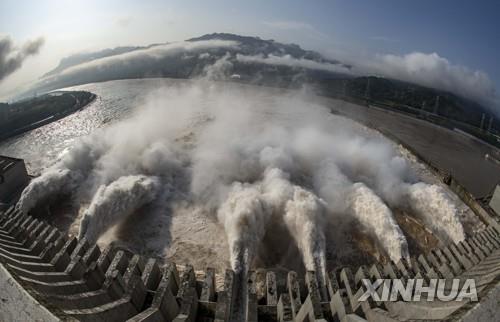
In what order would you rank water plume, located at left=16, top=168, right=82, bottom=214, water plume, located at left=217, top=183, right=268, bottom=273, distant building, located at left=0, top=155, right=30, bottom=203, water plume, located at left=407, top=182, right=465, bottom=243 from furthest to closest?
distant building, located at left=0, top=155, right=30, bottom=203 → water plume, located at left=16, top=168, right=82, bottom=214 → water plume, located at left=407, top=182, right=465, bottom=243 → water plume, located at left=217, top=183, right=268, bottom=273

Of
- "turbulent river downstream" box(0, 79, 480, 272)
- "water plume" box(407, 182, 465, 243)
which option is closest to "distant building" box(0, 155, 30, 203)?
"turbulent river downstream" box(0, 79, 480, 272)

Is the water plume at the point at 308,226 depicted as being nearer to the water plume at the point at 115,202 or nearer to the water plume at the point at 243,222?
the water plume at the point at 243,222

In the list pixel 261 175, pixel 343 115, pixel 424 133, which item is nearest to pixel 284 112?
pixel 343 115

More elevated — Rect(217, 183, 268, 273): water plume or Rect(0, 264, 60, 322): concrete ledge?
Rect(0, 264, 60, 322): concrete ledge

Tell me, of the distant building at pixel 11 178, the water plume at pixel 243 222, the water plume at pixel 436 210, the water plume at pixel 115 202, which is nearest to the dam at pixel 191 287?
the water plume at pixel 243 222

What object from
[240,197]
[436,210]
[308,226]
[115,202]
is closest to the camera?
[308,226]

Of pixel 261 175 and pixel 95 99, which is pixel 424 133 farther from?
pixel 95 99

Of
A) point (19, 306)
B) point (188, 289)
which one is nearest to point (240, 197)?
point (188, 289)

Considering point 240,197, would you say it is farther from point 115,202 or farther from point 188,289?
point 188,289

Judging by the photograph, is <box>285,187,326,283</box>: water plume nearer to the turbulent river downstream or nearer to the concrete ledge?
the turbulent river downstream

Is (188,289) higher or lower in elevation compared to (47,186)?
higher
